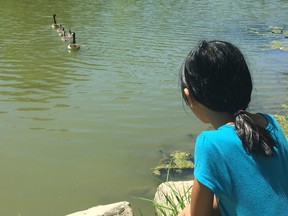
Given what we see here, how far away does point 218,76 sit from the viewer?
1.72 metres

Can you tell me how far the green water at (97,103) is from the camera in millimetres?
4637

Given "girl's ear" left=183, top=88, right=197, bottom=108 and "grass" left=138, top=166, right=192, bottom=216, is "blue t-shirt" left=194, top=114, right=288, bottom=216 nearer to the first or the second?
"girl's ear" left=183, top=88, right=197, bottom=108

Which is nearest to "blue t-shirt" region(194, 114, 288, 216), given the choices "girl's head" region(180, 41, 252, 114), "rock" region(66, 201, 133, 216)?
"girl's head" region(180, 41, 252, 114)

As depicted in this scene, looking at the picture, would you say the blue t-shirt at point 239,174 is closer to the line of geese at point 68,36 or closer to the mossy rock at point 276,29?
the line of geese at point 68,36

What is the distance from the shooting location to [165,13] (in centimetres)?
1748

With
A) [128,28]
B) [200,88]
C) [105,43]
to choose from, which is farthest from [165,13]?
[200,88]

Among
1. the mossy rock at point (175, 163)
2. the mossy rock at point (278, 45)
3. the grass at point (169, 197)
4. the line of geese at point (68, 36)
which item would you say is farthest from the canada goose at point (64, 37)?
the grass at point (169, 197)

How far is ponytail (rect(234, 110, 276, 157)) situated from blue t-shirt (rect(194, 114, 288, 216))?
0.8 inches

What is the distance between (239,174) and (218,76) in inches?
16.1

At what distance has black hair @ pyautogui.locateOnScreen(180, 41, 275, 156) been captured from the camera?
1713 mm

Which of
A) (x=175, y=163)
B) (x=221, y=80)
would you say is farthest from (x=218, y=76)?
(x=175, y=163)

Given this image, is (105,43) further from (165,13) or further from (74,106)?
(165,13)

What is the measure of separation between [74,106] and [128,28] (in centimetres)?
731

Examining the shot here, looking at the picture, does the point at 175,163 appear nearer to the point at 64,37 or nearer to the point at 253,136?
the point at 253,136
